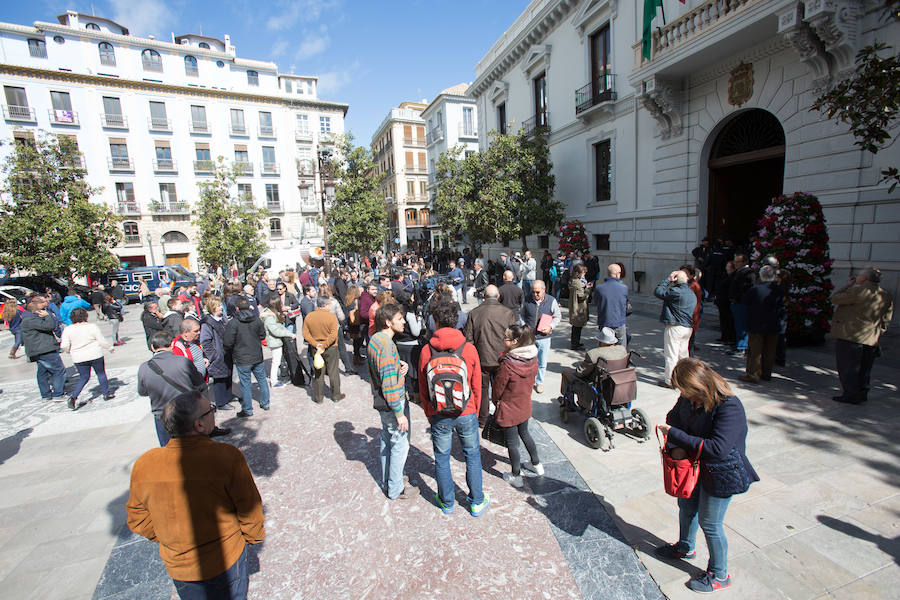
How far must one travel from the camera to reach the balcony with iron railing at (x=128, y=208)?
30141 millimetres

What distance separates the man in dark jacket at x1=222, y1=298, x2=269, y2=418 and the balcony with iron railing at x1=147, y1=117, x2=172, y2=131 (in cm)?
3396

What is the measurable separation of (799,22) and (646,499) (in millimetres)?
9949

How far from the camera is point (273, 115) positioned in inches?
1366

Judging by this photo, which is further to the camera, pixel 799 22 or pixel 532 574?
pixel 799 22

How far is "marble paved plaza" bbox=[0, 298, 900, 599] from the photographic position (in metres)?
2.92

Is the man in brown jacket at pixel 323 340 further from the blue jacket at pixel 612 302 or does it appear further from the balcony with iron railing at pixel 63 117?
the balcony with iron railing at pixel 63 117

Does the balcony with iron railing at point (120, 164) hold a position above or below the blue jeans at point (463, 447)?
above

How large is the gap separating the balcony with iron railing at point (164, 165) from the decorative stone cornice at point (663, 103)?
33193mm

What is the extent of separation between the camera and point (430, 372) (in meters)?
3.29

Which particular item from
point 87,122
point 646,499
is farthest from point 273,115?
point 646,499

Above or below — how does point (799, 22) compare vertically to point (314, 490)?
above

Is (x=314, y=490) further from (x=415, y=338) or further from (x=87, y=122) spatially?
(x=87, y=122)

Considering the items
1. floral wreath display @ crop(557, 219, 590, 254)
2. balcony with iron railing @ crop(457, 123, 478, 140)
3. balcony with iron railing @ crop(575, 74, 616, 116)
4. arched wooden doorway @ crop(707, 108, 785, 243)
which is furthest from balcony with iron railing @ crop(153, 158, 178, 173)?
arched wooden doorway @ crop(707, 108, 785, 243)

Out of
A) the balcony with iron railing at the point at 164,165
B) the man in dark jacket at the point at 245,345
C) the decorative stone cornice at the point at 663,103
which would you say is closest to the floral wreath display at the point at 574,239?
the decorative stone cornice at the point at 663,103
